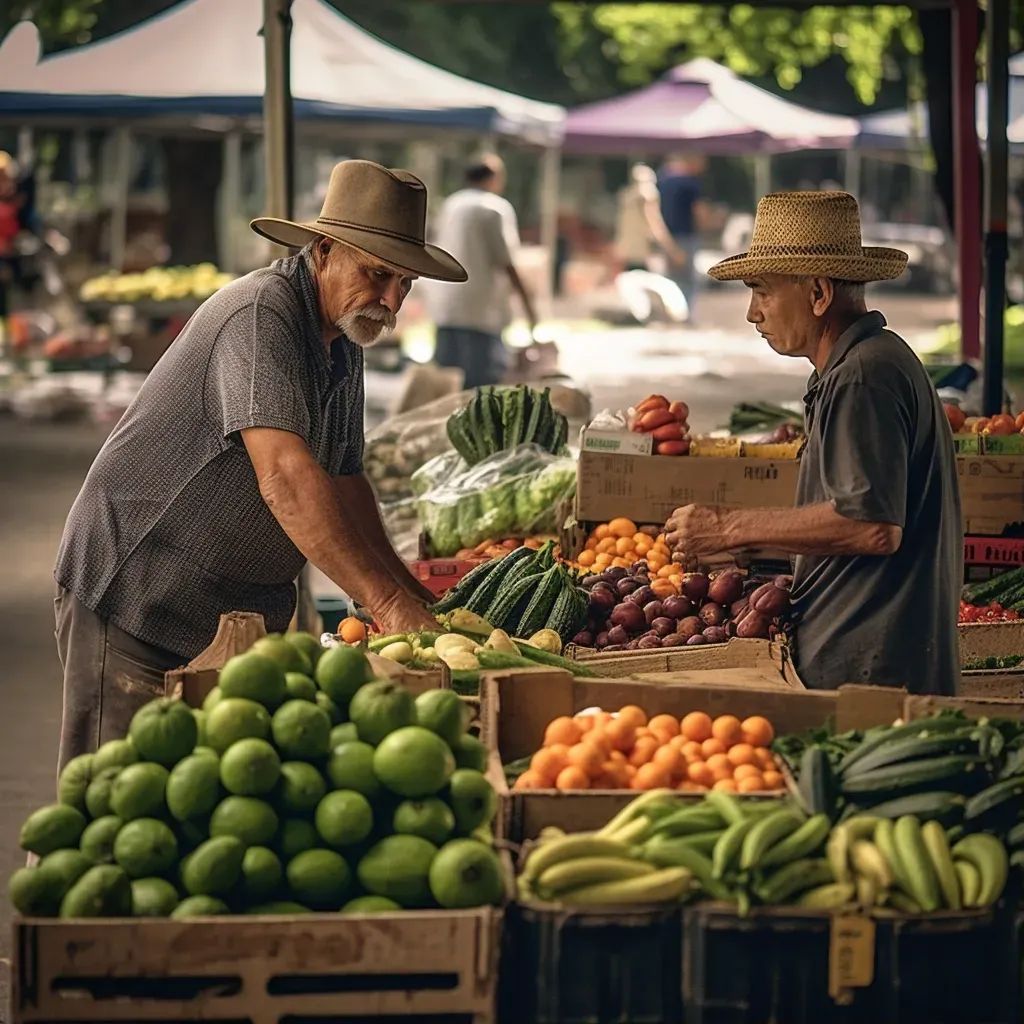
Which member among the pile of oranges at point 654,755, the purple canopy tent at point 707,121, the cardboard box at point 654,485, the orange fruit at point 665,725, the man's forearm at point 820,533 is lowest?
the pile of oranges at point 654,755

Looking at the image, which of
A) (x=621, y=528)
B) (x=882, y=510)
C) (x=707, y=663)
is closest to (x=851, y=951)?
(x=882, y=510)

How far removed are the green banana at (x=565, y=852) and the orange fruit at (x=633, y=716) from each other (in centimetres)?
76

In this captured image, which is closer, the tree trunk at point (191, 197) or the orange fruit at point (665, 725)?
the orange fruit at point (665, 725)

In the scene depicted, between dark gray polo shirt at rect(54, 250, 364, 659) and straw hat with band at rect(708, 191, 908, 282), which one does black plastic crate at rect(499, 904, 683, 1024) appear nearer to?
dark gray polo shirt at rect(54, 250, 364, 659)

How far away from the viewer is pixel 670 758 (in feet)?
13.0

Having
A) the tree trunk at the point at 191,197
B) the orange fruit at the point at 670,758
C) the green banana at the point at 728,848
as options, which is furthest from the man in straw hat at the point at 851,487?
the tree trunk at the point at 191,197

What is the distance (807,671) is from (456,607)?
1609mm

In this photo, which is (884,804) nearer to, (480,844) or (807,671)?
(480,844)

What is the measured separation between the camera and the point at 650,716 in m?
4.38

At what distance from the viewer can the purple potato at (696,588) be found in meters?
6.27

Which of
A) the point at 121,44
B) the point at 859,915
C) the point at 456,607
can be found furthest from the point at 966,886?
the point at 121,44

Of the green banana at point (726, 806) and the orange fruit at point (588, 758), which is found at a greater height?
the orange fruit at point (588, 758)

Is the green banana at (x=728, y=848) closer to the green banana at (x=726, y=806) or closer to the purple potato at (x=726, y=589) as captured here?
the green banana at (x=726, y=806)

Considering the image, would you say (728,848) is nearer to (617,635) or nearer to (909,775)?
(909,775)
